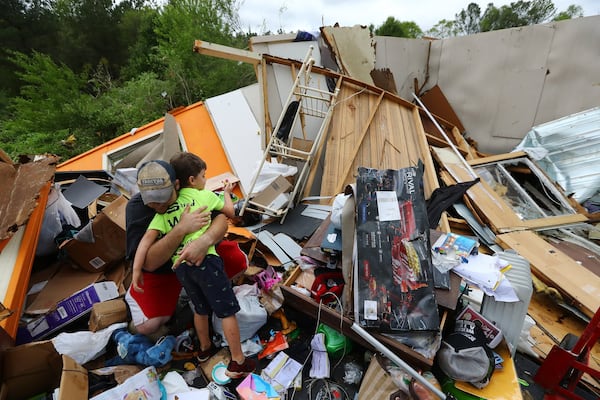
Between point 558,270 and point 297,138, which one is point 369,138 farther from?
point 558,270

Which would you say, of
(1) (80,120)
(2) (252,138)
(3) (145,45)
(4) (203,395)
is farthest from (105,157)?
(3) (145,45)

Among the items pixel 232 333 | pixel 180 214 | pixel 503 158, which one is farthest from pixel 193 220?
pixel 503 158

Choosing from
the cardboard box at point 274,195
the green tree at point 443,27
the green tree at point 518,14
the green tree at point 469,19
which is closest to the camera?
the cardboard box at point 274,195

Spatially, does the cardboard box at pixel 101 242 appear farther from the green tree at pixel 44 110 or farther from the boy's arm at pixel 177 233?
the green tree at pixel 44 110

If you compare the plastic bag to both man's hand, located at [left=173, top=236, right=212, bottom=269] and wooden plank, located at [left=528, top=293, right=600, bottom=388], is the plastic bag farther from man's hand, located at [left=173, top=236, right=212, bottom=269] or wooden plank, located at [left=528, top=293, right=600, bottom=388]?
wooden plank, located at [left=528, top=293, right=600, bottom=388]

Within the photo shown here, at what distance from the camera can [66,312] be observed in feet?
7.36

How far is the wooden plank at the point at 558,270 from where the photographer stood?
7.68 feet

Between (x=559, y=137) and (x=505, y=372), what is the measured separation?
398 cm

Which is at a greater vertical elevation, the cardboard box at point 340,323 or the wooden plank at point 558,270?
the cardboard box at point 340,323

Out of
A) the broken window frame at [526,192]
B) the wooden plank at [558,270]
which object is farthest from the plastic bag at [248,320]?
the broken window frame at [526,192]

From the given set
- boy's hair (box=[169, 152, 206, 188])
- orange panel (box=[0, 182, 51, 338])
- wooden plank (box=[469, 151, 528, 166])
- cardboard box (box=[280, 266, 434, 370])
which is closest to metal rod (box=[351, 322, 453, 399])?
cardboard box (box=[280, 266, 434, 370])

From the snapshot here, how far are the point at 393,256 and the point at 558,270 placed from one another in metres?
1.89

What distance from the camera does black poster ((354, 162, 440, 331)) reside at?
179cm

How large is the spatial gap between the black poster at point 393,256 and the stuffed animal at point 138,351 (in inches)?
55.6
